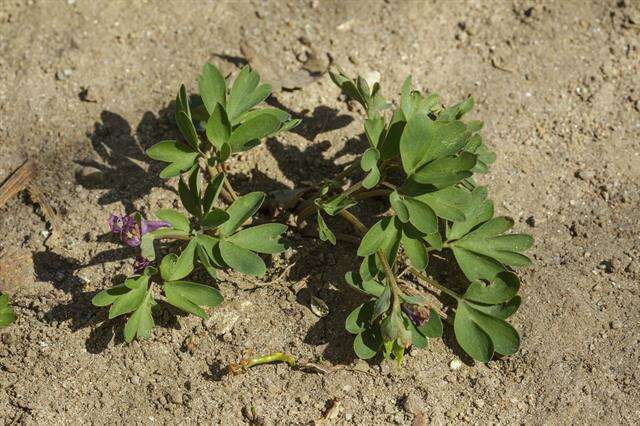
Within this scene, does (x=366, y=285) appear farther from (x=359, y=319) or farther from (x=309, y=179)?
(x=309, y=179)

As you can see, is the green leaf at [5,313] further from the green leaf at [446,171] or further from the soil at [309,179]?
the green leaf at [446,171]

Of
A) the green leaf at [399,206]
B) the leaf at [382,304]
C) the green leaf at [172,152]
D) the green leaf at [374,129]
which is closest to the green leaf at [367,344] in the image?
the leaf at [382,304]

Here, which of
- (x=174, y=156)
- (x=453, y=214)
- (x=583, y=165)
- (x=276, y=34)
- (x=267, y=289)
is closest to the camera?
(x=453, y=214)

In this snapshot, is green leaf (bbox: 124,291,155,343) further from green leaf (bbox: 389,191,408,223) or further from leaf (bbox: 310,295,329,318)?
green leaf (bbox: 389,191,408,223)

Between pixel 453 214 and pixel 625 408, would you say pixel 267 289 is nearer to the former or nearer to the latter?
pixel 453 214

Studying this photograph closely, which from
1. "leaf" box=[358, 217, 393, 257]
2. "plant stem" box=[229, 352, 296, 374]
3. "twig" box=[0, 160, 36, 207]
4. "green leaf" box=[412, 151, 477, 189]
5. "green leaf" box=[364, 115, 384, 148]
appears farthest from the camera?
"twig" box=[0, 160, 36, 207]

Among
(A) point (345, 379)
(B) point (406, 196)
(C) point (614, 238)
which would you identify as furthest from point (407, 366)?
(C) point (614, 238)

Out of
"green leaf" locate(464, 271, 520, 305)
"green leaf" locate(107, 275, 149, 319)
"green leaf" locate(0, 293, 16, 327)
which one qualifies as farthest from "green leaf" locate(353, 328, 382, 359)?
"green leaf" locate(0, 293, 16, 327)
